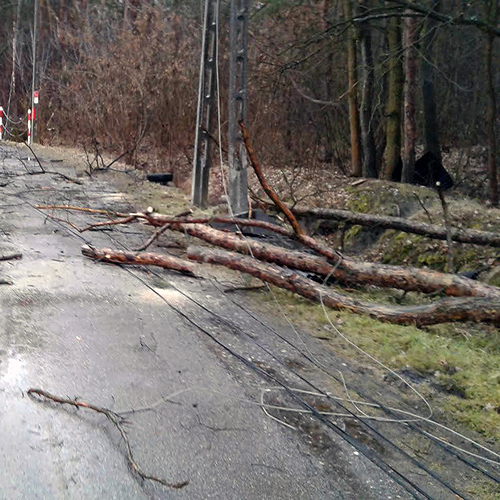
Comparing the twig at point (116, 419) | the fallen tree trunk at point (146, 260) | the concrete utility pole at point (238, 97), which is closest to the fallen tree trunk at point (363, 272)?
the fallen tree trunk at point (146, 260)

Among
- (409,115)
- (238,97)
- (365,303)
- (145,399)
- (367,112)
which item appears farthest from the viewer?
(367,112)

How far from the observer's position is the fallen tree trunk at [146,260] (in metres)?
9.03

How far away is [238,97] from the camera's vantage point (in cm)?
1205

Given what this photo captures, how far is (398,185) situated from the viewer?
51.3 ft

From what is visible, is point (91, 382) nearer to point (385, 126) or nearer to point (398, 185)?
point (398, 185)

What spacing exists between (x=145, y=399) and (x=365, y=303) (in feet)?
11.0

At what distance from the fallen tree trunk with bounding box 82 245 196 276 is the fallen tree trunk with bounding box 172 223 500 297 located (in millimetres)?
721

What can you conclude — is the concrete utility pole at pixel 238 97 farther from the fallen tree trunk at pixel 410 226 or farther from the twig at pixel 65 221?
the twig at pixel 65 221

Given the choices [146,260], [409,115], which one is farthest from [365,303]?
[409,115]

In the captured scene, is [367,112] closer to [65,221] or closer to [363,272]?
[65,221]

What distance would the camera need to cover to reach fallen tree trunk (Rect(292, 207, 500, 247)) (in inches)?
401

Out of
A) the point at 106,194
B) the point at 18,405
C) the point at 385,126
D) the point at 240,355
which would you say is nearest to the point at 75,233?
the point at 106,194

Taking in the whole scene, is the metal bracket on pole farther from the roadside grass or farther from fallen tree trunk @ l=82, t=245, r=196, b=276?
the roadside grass

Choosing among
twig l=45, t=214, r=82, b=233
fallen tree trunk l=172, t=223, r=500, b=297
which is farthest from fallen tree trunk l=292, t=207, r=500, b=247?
twig l=45, t=214, r=82, b=233
